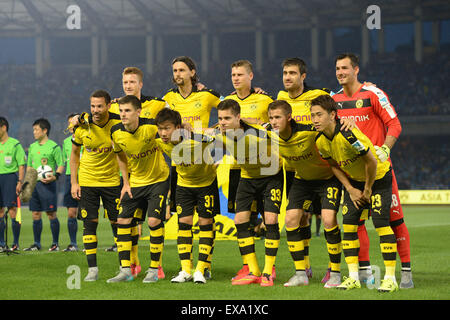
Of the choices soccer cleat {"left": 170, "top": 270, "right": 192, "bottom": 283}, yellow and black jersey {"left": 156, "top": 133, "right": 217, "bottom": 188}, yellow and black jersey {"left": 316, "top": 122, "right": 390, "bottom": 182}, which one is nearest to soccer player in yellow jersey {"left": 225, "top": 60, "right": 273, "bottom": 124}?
yellow and black jersey {"left": 156, "top": 133, "right": 217, "bottom": 188}

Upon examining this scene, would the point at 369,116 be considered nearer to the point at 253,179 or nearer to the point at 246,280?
the point at 253,179

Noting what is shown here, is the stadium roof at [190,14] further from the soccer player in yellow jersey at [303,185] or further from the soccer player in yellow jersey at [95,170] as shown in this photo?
the soccer player in yellow jersey at [303,185]

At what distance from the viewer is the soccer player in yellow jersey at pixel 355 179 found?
5.85 meters

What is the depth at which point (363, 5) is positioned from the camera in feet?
119

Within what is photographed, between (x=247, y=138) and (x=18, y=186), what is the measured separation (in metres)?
5.22

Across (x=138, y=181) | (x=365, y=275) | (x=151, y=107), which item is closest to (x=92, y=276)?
(x=138, y=181)

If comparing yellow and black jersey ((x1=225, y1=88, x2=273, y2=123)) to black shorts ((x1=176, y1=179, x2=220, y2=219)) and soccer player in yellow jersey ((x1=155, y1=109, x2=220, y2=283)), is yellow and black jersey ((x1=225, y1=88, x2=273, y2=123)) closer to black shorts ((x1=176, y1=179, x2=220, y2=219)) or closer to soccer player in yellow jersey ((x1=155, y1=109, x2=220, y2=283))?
soccer player in yellow jersey ((x1=155, y1=109, x2=220, y2=283))

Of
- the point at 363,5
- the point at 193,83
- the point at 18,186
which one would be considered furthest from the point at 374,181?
the point at 363,5

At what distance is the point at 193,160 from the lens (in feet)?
22.4

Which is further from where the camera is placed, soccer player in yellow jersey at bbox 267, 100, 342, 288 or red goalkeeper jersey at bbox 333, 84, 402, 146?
red goalkeeper jersey at bbox 333, 84, 402, 146

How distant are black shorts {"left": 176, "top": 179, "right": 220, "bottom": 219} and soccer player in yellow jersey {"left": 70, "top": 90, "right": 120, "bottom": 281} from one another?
0.92 metres

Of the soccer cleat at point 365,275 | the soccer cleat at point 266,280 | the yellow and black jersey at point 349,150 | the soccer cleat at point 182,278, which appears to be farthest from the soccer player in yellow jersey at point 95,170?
the soccer cleat at point 365,275

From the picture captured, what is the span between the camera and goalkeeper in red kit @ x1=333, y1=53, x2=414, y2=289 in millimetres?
6391
